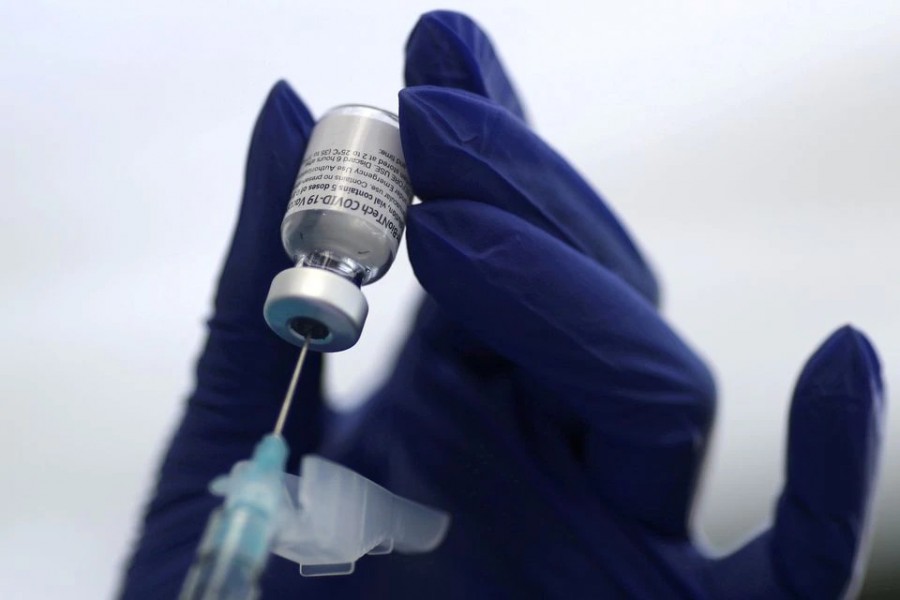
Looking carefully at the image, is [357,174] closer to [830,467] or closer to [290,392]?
[290,392]

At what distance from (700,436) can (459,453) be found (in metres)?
0.24

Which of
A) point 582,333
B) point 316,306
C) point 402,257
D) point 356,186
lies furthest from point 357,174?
point 402,257

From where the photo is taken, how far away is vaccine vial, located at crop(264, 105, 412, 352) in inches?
25.5

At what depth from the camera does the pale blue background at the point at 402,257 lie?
3.41 ft

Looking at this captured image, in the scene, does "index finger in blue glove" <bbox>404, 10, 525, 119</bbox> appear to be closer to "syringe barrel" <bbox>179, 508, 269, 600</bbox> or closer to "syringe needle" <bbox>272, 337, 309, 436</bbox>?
"syringe needle" <bbox>272, 337, 309, 436</bbox>

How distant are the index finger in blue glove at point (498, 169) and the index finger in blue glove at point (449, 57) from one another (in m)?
0.11

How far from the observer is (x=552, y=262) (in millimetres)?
718

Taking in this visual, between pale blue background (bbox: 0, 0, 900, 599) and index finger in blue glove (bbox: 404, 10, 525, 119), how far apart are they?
257 mm

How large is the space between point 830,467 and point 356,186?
0.44 m

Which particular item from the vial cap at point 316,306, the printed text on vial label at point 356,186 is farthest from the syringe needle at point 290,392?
the printed text on vial label at point 356,186

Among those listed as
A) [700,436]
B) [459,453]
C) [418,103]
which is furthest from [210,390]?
[700,436]

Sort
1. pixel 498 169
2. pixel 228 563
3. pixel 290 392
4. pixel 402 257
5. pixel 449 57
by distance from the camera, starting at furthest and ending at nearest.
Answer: pixel 402 257
pixel 449 57
pixel 498 169
pixel 290 392
pixel 228 563

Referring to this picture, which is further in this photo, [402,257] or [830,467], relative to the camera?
[402,257]

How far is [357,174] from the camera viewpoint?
0.69m
